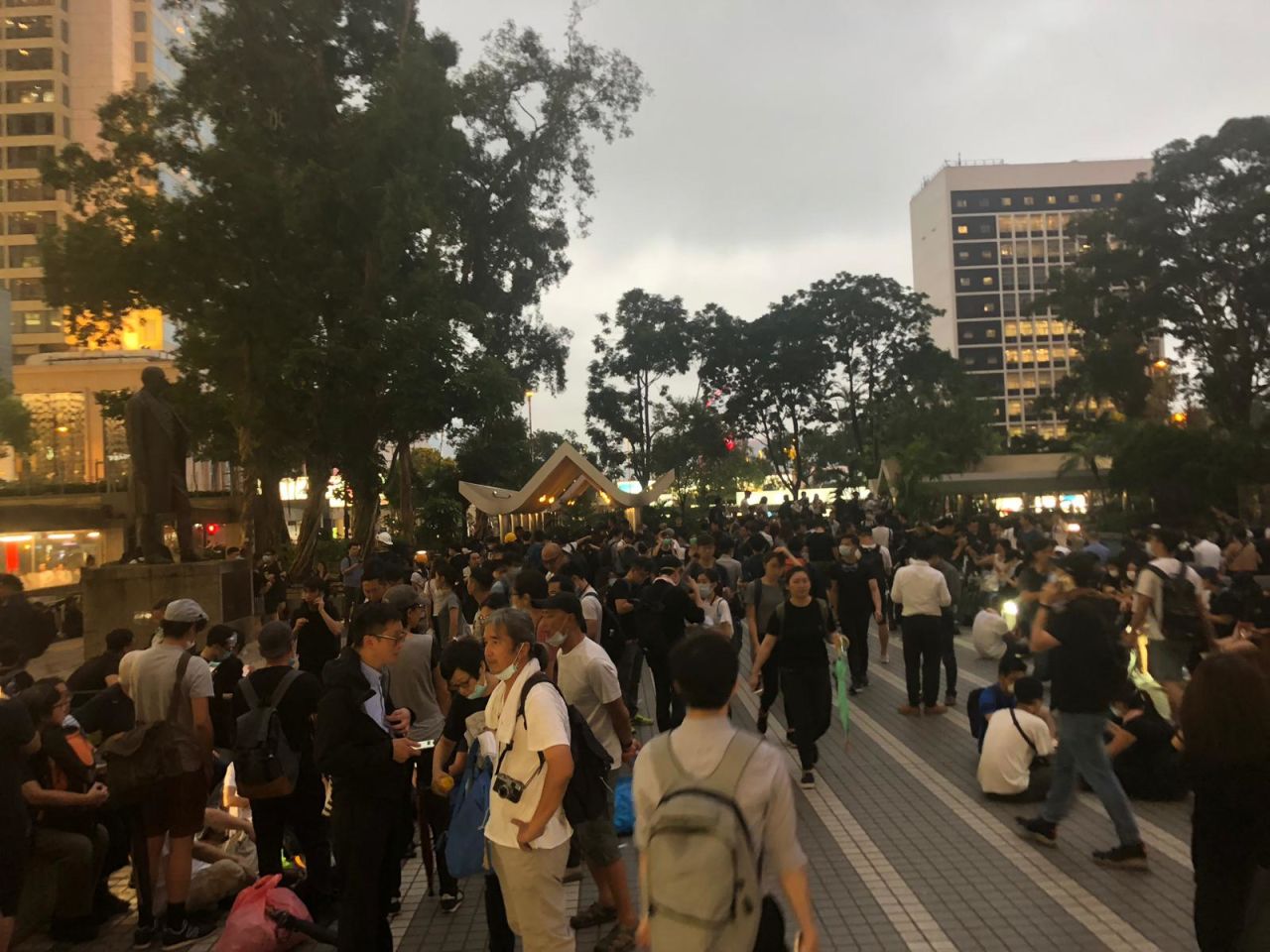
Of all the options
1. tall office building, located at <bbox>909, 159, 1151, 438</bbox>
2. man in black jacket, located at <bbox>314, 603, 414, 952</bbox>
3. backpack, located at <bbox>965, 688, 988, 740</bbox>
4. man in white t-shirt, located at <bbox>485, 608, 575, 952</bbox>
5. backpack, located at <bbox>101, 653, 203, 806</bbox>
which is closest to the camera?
man in white t-shirt, located at <bbox>485, 608, 575, 952</bbox>

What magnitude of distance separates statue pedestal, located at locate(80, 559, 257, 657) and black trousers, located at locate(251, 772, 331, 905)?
786 centimetres

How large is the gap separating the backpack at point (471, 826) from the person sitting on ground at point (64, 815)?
2.19 m

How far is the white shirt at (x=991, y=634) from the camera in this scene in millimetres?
12211

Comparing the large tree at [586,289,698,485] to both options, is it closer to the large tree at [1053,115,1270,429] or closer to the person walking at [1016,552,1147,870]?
the large tree at [1053,115,1270,429]

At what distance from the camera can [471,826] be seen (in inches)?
161

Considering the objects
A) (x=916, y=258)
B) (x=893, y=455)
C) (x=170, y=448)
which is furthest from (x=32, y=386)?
(x=916, y=258)

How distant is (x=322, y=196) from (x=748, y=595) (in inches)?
678

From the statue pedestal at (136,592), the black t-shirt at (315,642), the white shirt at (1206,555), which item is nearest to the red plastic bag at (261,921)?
the black t-shirt at (315,642)

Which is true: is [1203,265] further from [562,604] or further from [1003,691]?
[562,604]

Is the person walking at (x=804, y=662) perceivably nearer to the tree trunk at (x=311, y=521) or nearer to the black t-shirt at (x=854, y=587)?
the black t-shirt at (x=854, y=587)

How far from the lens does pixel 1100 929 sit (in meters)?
4.80

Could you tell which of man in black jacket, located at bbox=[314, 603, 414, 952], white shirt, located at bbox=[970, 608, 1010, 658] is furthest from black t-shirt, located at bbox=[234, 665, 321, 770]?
white shirt, located at bbox=[970, 608, 1010, 658]

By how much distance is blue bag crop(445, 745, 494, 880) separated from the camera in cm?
407

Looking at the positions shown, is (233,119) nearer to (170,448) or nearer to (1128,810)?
(170,448)
